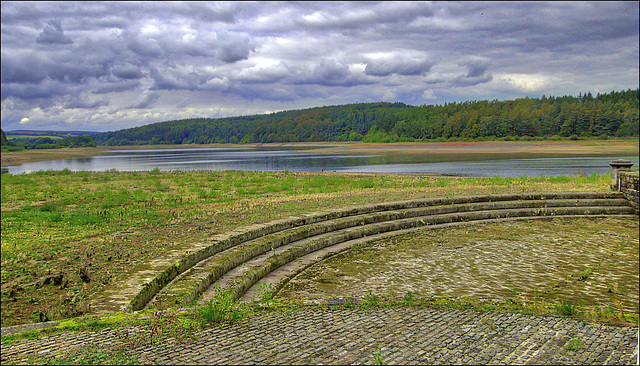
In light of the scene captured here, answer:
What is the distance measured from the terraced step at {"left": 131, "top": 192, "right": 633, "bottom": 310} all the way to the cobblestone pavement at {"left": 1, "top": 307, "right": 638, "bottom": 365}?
5.16 feet

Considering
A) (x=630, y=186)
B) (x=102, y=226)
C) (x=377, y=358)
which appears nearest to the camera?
(x=377, y=358)

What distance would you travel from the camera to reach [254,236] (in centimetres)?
1022

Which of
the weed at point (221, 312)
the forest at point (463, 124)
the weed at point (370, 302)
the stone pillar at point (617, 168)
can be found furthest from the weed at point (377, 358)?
the forest at point (463, 124)

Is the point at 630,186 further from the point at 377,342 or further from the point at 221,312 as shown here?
the point at 221,312

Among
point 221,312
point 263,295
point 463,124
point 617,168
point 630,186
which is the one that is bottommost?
point 263,295

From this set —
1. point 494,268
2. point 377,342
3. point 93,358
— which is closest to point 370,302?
point 377,342

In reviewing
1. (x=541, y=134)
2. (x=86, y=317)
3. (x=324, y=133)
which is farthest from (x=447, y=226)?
(x=324, y=133)

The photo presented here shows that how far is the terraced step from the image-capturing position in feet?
22.8

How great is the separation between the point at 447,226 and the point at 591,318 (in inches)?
313

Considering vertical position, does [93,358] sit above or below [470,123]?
below

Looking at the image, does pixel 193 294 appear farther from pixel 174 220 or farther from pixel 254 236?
pixel 174 220

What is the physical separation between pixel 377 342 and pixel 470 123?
124 m

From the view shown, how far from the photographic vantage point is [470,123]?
118312mm

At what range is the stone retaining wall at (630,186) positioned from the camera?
605 inches
